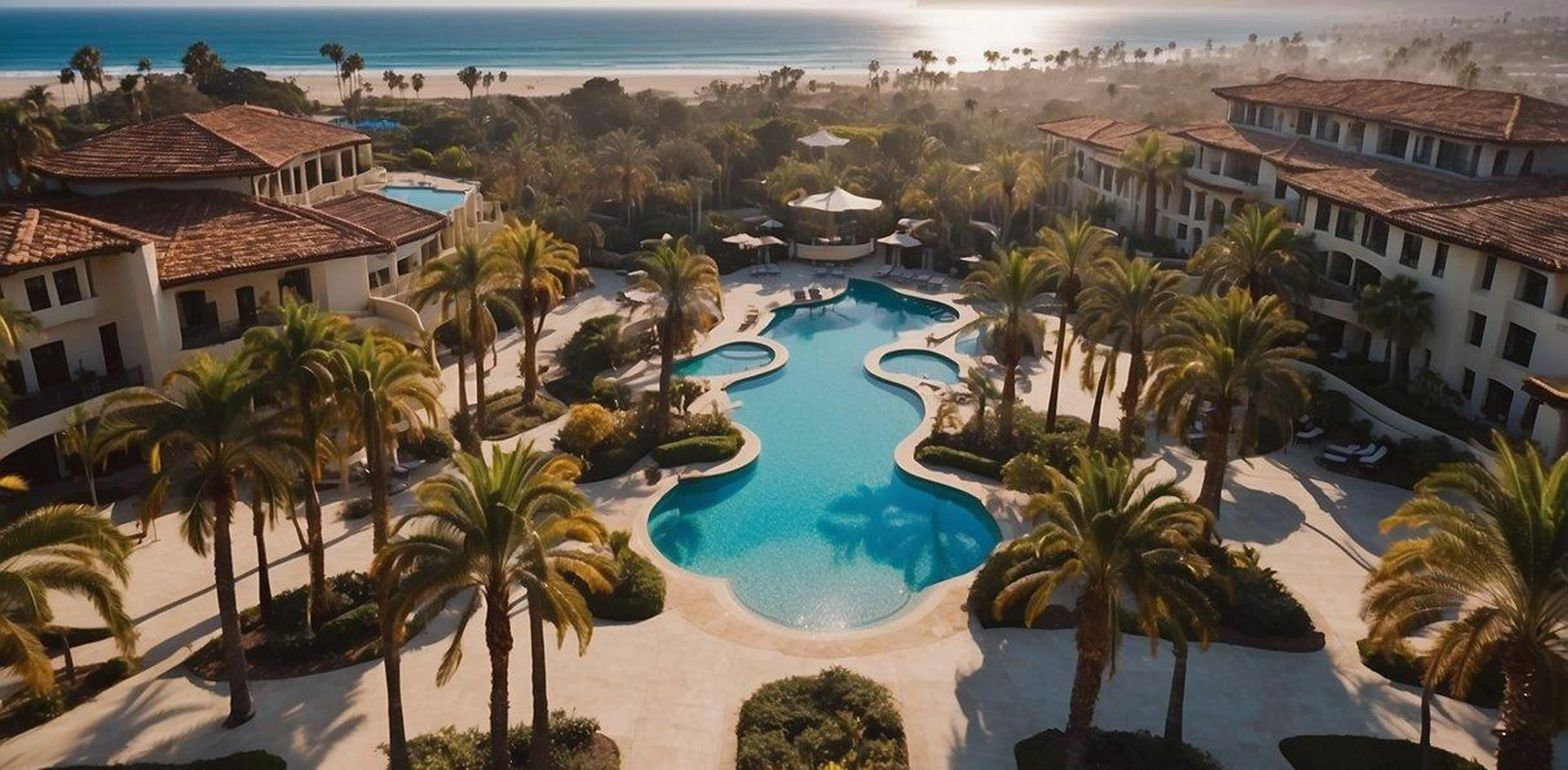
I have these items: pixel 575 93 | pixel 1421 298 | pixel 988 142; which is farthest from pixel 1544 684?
pixel 575 93

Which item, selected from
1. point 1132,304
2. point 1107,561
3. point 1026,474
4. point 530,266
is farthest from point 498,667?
point 1132,304

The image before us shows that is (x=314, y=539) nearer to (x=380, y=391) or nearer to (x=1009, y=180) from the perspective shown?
(x=380, y=391)

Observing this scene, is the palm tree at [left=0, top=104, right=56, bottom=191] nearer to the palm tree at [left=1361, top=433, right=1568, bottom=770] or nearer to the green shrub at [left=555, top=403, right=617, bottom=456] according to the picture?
the green shrub at [left=555, top=403, right=617, bottom=456]

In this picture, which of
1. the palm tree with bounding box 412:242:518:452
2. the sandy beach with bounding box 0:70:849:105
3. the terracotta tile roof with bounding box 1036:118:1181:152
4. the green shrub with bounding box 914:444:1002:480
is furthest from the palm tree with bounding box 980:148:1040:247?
the sandy beach with bounding box 0:70:849:105

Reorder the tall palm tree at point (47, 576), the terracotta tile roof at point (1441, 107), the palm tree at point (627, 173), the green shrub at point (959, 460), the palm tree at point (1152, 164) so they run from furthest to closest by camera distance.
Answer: the palm tree at point (627, 173), the palm tree at point (1152, 164), the terracotta tile roof at point (1441, 107), the green shrub at point (959, 460), the tall palm tree at point (47, 576)

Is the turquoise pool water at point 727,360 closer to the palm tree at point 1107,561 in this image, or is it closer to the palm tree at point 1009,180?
the palm tree at point 1009,180

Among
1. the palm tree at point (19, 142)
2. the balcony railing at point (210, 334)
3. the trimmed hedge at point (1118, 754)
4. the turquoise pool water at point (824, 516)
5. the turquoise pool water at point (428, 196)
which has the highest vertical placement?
the palm tree at point (19, 142)

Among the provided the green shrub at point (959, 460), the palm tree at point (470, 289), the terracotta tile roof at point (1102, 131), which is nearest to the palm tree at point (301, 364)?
the palm tree at point (470, 289)
